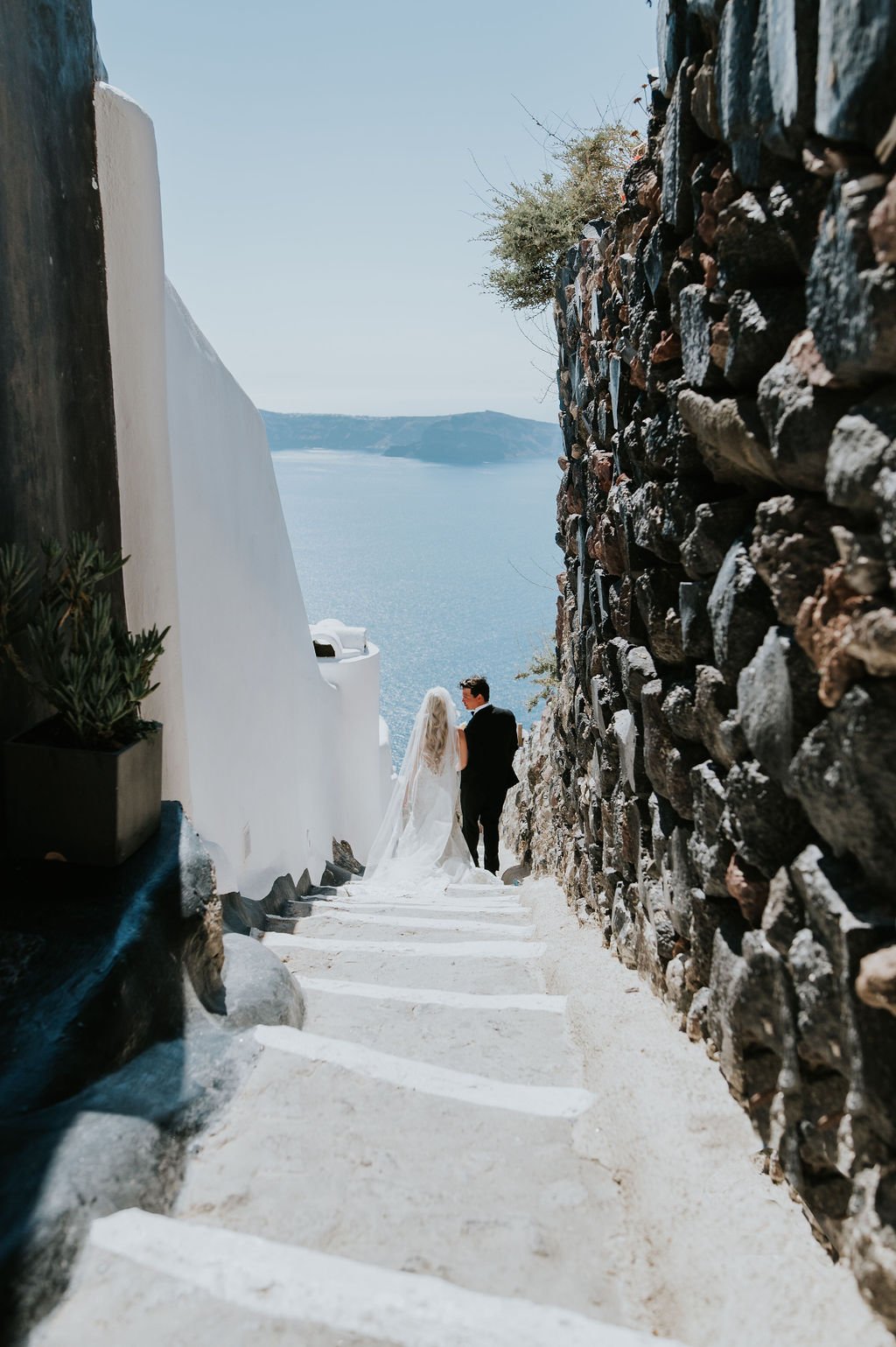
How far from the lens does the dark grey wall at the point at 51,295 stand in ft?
8.62

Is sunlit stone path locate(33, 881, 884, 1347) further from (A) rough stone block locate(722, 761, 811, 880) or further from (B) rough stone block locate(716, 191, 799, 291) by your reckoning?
(B) rough stone block locate(716, 191, 799, 291)

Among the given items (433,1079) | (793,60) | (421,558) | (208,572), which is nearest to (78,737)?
(433,1079)

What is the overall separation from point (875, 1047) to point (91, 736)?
1899mm

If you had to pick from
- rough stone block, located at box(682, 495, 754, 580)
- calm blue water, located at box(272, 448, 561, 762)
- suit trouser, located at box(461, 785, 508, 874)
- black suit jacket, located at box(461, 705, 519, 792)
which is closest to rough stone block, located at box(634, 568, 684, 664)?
rough stone block, located at box(682, 495, 754, 580)

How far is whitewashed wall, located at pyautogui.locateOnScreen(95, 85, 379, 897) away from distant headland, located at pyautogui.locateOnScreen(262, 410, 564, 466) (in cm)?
3814

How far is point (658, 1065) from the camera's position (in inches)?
83.2

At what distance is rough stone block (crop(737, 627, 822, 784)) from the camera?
1.44 m

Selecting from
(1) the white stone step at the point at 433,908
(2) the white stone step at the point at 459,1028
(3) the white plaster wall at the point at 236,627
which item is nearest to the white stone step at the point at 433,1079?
(2) the white stone step at the point at 459,1028

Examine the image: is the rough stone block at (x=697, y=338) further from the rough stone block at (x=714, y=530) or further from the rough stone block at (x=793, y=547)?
the rough stone block at (x=793, y=547)

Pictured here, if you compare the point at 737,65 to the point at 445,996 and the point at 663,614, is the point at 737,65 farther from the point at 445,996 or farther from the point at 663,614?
the point at 445,996

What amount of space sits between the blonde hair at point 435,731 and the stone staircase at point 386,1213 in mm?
4260

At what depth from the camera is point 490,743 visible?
6504 millimetres

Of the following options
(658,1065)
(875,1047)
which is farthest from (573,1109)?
(875,1047)

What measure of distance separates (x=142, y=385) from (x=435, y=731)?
3979 mm
